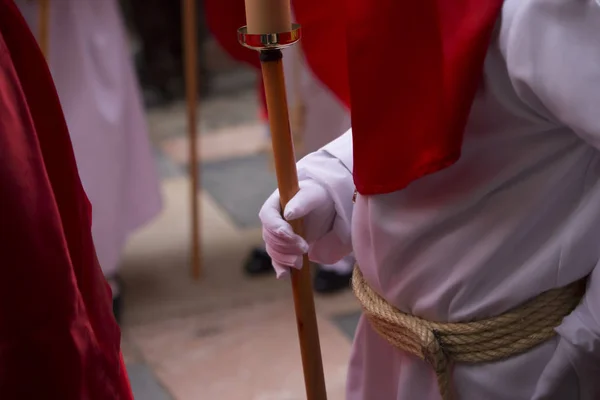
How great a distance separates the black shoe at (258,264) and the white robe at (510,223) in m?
1.59

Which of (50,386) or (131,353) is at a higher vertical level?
(50,386)

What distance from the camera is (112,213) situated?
2312 millimetres

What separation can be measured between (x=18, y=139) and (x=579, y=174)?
0.59 m

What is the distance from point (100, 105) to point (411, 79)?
1440 mm

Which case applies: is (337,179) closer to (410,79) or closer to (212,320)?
(410,79)

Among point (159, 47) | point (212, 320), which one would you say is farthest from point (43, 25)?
point (159, 47)

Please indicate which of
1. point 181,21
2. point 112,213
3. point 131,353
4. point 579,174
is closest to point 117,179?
point 112,213

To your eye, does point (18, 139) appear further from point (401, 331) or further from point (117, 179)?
point (117, 179)

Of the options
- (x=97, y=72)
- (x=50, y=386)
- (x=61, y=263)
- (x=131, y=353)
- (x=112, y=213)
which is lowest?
(x=131, y=353)

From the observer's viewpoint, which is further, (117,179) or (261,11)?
(117,179)

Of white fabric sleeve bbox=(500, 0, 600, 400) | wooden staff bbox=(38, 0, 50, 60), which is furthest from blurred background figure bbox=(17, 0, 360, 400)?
white fabric sleeve bbox=(500, 0, 600, 400)

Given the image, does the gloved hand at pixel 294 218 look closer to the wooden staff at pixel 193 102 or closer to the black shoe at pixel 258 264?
the wooden staff at pixel 193 102

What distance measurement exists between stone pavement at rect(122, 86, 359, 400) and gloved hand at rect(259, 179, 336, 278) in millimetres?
971

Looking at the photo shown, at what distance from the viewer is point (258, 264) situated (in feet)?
8.79
